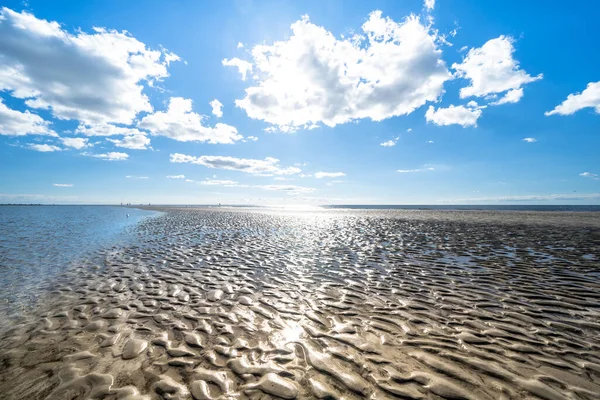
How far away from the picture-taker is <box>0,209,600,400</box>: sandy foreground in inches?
175

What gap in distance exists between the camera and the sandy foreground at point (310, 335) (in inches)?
175

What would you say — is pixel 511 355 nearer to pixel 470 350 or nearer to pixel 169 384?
pixel 470 350

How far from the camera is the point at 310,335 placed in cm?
623

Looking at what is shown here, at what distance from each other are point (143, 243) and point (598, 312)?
25.8 m

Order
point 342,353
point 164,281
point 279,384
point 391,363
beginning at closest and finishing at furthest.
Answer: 1. point 279,384
2. point 391,363
3. point 342,353
4. point 164,281

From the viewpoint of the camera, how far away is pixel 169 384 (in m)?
4.52

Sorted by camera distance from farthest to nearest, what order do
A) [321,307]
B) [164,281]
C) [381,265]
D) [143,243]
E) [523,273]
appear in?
[143,243]
[381,265]
[523,273]
[164,281]
[321,307]

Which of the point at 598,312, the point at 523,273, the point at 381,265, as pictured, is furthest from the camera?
the point at 381,265

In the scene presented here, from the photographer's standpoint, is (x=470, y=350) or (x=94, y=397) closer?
Answer: (x=94, y=397)

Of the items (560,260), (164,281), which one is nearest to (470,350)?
(164,281)

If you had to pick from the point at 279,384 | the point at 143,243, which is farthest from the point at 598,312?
the point at 143,243

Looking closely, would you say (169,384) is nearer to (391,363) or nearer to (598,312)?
(391,363)

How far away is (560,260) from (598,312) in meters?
8.87

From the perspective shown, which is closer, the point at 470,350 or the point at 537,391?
the point at 537,391
